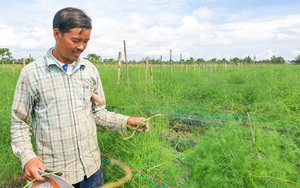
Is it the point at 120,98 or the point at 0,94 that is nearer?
the point at 120,98

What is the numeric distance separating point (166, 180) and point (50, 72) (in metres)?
1.20

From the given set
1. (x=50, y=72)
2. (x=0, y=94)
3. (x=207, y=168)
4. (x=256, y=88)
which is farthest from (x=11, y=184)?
(x=256, y=88)

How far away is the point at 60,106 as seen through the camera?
1.50 m

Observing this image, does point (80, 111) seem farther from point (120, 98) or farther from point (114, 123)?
point (120, 98)

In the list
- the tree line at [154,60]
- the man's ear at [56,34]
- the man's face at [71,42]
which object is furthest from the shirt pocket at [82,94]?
the tree line at [154,60]

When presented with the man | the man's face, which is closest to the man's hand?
the man

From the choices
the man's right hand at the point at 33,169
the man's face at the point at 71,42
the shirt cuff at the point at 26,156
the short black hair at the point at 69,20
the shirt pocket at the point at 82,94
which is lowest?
the man's right hand at the point at 33,169

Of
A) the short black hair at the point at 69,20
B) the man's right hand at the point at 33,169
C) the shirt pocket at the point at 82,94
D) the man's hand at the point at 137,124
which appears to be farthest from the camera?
the man's hand at the point at 137,124

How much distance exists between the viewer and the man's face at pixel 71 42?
1.42m

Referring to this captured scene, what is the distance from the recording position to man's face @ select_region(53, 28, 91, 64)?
1419mm

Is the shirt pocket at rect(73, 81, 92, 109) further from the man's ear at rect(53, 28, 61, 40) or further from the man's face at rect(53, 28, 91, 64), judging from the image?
the man's ear at rect(53, 28, 61, 40)

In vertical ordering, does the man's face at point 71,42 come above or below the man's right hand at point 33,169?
above

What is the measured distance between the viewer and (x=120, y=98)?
536cm

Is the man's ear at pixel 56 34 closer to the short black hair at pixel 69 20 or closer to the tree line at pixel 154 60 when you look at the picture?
the short black hair at pixel 69 20
